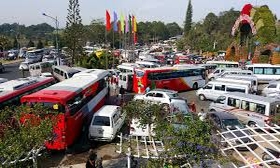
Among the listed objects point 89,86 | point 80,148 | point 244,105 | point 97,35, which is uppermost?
point 97,35

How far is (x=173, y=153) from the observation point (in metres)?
9.65

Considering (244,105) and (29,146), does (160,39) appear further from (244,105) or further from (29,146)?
(29,146)

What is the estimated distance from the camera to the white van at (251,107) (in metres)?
20.1

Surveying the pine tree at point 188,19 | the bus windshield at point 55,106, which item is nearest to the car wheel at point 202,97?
the bus windshield at point 55,106

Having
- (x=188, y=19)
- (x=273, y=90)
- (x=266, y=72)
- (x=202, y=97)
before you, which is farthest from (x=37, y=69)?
(x=188, y=19)

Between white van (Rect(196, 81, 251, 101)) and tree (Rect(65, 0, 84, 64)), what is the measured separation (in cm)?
2348

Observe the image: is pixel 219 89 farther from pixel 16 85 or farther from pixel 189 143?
pixel 189 143

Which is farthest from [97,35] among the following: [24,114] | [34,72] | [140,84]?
[24,114]

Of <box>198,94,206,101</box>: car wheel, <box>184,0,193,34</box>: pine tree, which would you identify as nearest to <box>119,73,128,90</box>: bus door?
<box>198,94,206,101</box>: car wheel

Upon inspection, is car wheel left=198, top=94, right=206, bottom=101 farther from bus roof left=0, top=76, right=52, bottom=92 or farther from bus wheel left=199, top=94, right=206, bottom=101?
bus roof left=0, top=76, right=52, bottom=92

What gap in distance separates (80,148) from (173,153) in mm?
8731

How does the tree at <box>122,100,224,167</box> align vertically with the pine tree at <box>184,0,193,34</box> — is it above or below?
below

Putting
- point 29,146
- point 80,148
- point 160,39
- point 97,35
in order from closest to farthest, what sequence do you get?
1. point 29,146
2. point 80,148
3. point 97,35
4. point 160,39

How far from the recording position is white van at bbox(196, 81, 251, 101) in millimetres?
26189
